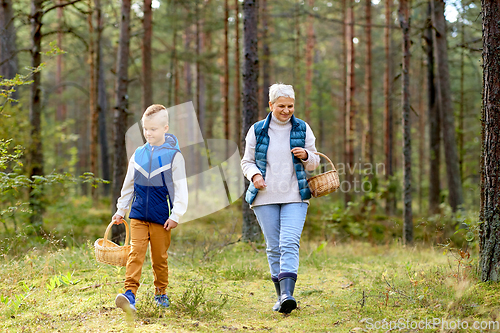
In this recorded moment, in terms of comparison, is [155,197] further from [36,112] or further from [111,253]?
[36,112]

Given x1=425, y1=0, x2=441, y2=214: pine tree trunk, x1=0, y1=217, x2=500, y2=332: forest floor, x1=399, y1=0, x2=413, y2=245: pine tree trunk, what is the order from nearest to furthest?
1. x1=0, y1=217, x2=500, y2=332: forest floor
2. x1=399, y1=0, x2=413, y2=245: pine tree trunk
3. x1=425, y1=0, x2=441, y2=214: pine tree trunk

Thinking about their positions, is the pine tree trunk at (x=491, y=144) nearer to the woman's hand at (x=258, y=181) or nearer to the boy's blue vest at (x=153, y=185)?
the woman's hand at (x=258, y=181)

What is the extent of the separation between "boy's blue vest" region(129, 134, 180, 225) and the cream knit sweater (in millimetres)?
766

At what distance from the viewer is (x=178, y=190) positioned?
3.92m

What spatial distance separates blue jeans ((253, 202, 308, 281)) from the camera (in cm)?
392

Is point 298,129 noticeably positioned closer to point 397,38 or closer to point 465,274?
point 465,274

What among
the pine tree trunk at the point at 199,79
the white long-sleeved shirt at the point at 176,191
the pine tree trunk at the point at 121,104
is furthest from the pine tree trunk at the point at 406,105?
the pine tree trunk at the point at 199,79

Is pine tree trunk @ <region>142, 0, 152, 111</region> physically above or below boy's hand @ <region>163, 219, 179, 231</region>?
above

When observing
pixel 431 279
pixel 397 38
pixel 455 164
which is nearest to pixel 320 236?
pixel 455 164

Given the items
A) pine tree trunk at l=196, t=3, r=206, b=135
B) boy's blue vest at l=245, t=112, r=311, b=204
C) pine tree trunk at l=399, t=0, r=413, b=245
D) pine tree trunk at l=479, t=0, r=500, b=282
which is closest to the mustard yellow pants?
boy's blue vest at l=245, t=112, r=311, b=204

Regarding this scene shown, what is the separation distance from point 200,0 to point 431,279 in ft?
49.8

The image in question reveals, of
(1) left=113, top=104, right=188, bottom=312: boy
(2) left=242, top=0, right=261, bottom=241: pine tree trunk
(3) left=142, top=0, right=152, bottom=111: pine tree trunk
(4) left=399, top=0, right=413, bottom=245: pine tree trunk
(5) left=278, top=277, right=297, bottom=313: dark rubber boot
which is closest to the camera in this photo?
(5) left=278, top=277, right=297, bottom=313: dark rubber boot

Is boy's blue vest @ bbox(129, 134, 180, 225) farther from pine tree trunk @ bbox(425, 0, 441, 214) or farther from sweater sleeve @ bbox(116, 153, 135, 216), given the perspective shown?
pine tree trunk @ bbox(425, 0, 441, 214)

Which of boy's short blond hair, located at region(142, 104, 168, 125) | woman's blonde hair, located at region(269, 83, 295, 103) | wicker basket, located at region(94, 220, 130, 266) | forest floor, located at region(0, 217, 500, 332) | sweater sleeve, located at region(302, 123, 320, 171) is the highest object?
woman's blonde hair, located at region(269, 83, 295, 103)
